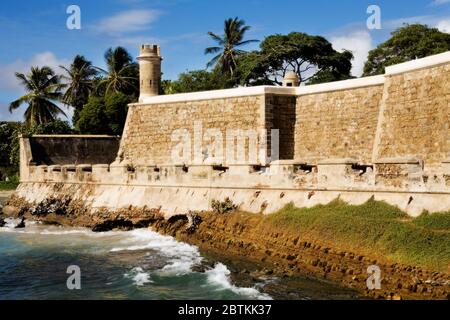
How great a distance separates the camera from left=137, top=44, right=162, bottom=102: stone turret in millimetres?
28969

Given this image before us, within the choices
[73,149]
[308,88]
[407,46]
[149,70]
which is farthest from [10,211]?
[407,46]

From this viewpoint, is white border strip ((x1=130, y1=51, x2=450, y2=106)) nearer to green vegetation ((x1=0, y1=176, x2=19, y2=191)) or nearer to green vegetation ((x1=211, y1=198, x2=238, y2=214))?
green vegetation ((x1=211, y1=198, x2=238, y2=214))

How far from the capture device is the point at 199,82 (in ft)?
145

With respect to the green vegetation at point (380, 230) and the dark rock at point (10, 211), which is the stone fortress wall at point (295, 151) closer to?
the green vegetation at point (380, 230)

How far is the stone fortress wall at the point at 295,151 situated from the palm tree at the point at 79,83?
15.8m

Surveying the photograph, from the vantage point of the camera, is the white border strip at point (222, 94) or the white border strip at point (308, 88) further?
the white border strip at point (222, 94)

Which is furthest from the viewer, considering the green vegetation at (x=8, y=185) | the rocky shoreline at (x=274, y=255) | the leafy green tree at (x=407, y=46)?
the green vegetation at (x=8, y=185)

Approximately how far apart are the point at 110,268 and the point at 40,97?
31.1 metres

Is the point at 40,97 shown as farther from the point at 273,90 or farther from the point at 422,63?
the point at 422,63

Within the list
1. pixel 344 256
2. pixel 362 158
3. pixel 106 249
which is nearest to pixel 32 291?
pixel 106 249

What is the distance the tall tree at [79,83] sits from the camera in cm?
4488

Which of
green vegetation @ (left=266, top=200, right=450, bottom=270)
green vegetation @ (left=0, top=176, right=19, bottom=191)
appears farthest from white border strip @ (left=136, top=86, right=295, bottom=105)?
green vegetation @ (left=0, top=176, right=19, bottom=191)

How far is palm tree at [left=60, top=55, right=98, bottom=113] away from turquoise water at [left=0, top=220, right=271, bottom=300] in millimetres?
25780

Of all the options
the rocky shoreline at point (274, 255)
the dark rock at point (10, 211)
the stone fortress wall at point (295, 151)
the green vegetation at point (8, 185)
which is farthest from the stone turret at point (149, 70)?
the green vegetation at point (8, 185)
